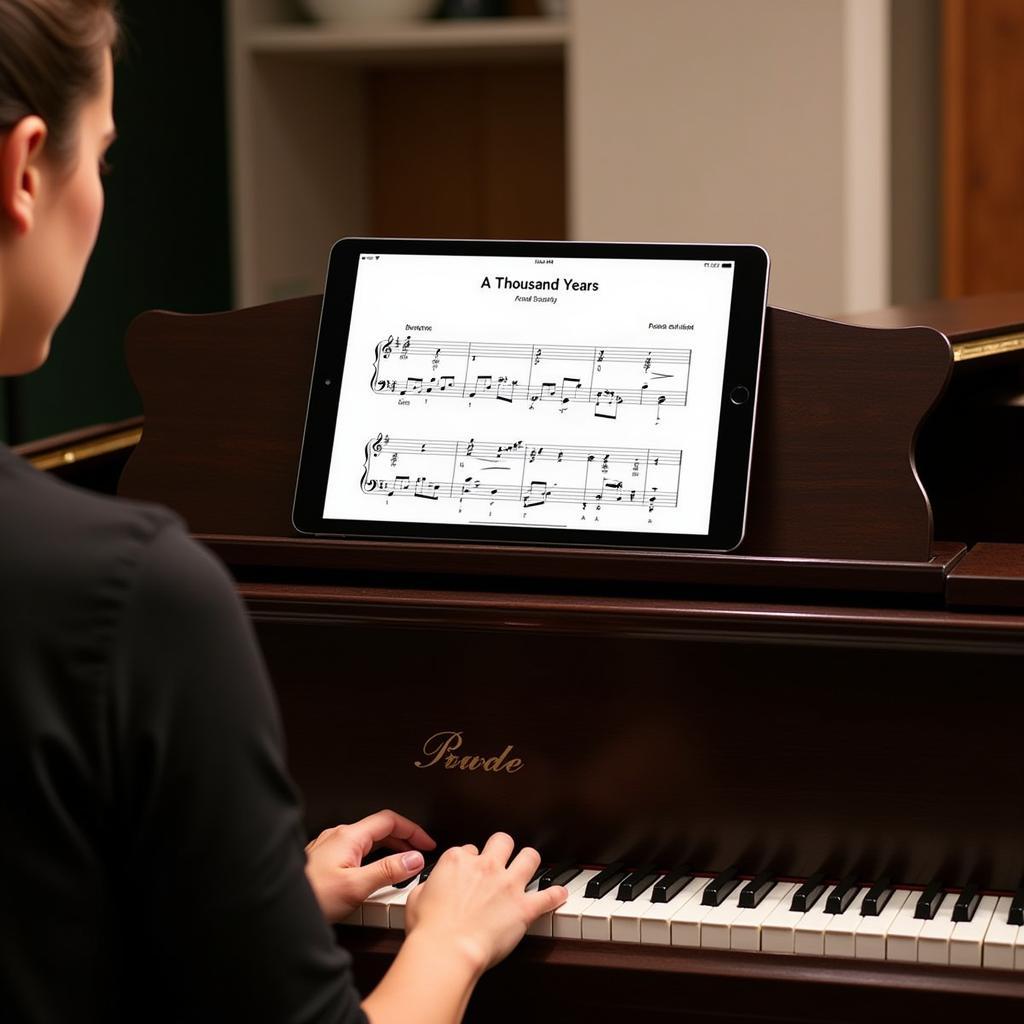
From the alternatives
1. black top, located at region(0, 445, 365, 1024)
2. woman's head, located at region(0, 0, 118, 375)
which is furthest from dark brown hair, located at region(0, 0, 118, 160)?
black top, located at region(0, 445, 365, 1024)

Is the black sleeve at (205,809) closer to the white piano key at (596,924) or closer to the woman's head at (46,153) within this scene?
the woman's head at (46,153)

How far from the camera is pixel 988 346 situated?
1607 millimetres

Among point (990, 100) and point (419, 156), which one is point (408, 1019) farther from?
point (419, 156)

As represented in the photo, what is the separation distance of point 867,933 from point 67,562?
76cm

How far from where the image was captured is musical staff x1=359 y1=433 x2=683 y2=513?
1.39 m

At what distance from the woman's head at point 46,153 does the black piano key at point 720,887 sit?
0.72 meters

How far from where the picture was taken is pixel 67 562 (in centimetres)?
71

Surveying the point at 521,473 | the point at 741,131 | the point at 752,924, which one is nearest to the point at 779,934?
the point at 752,924

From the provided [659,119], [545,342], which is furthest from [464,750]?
[659,119]

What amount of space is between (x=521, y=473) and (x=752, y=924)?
0.44 m

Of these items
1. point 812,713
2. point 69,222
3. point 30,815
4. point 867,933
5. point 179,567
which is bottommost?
point 867,933

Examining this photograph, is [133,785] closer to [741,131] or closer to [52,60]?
[52,60]

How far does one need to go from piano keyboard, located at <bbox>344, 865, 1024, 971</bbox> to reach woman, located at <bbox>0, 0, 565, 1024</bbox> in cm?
47

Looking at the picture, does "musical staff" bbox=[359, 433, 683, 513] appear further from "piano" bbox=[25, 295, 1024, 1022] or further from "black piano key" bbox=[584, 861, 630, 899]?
"black piano key" bbox=[584, 861, 630, 899]
